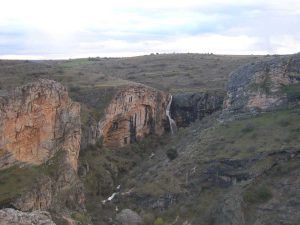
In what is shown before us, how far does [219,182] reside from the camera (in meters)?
67.9

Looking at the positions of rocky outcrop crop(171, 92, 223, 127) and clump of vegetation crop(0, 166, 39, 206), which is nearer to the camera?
clump of vegetation crop(0, 166, 39, 206)

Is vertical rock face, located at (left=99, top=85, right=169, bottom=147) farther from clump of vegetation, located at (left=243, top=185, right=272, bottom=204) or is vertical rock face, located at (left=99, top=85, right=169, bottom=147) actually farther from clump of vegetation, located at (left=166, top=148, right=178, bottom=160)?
clump of vegetation, located at (left=243, top=185, right=272, bottom=204)

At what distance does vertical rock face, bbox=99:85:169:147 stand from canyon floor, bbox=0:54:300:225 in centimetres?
30

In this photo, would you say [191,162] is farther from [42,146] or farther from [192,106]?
[192,106]

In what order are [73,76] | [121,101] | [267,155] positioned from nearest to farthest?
[267,155]
[121,101]
[73,76]

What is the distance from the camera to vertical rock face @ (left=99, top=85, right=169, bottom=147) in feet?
298

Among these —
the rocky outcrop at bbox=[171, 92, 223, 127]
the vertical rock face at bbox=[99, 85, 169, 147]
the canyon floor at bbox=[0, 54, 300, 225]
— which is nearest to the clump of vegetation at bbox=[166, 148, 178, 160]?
the canyon floor at bbox=[0, 54, 300, 225]

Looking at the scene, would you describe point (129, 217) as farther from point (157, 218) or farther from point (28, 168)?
point (28, 168)

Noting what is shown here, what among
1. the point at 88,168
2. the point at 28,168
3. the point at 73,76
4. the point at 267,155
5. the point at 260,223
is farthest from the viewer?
the point at 73,76

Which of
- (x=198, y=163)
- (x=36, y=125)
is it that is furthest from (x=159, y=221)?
(x=36, y=125)

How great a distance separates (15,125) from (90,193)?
14.6 meters

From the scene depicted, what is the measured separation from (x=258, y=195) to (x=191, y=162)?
43.4 feet

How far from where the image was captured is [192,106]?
99.9 metres

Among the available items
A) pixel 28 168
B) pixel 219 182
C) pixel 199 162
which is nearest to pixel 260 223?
pixel 219 182
